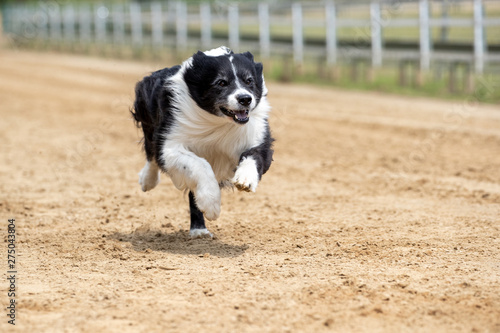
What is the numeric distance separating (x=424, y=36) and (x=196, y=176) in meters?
13.6

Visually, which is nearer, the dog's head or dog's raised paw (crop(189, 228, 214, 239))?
the dog's head

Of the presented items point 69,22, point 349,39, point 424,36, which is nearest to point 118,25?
point 69,22

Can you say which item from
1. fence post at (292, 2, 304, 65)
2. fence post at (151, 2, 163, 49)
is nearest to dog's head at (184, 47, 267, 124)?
fence post at (292, 2, 304, 65)

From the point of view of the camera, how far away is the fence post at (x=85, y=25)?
36656 mm

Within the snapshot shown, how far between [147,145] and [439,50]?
42.2ft

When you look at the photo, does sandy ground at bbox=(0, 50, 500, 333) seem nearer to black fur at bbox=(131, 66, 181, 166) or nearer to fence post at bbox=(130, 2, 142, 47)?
black fur at bbox=(131, 66, 181, 166)

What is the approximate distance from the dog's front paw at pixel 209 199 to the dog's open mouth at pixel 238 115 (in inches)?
20.1

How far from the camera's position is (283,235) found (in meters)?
6.09

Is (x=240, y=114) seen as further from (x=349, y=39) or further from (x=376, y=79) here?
(x=349, y=39)

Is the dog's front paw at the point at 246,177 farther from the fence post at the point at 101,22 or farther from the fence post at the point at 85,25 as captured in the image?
the fence post at the point at 85,25

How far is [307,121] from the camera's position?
12969 mm

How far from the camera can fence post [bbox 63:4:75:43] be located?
127 feet

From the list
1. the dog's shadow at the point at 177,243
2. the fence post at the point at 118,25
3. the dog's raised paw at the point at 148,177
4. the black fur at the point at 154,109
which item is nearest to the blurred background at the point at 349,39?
the fence post at the point at 118,25

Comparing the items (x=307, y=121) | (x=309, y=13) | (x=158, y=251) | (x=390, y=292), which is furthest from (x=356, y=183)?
(x=309, y=13)
